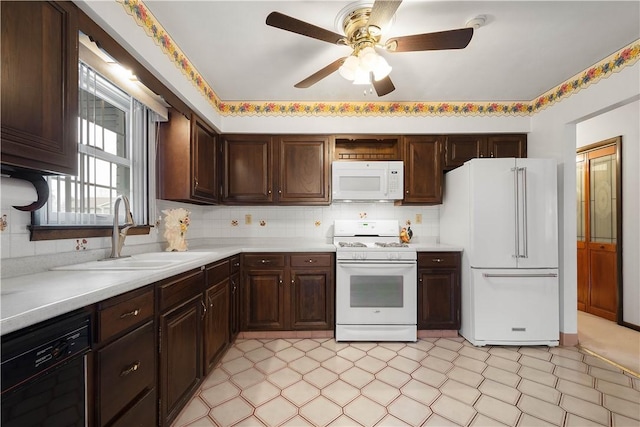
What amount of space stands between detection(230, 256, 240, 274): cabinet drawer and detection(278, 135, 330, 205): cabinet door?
0.81 m

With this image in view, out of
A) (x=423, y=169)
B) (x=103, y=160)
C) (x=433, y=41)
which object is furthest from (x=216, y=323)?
(x=423, y=169)

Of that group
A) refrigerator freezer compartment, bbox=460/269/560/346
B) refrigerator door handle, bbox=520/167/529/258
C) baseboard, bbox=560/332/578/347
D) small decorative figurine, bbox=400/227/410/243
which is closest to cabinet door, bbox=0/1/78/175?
small decorative figurine, bbox=400/227/410/243

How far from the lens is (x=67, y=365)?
870 millimetres

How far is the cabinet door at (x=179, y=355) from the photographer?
1.42 meters

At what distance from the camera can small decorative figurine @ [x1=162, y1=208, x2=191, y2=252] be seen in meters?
2.31

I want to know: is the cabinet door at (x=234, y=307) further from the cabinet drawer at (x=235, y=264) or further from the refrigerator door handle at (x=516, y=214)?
the refrigerator door handle at (x=516, y=214)

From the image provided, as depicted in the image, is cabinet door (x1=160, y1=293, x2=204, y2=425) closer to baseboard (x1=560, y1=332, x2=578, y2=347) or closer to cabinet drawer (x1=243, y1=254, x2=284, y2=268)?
cabinet drawer (x1=243, y1=254, x2=284, y2=268)

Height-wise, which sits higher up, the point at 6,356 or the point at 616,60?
the point at 616,60

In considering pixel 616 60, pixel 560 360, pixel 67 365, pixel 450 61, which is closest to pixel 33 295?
pixel 67 365

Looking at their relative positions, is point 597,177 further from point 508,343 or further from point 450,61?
point 450,61

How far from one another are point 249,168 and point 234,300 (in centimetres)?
141

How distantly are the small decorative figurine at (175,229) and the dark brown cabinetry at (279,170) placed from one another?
28.8 inches

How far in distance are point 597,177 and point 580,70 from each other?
1778 millimetres

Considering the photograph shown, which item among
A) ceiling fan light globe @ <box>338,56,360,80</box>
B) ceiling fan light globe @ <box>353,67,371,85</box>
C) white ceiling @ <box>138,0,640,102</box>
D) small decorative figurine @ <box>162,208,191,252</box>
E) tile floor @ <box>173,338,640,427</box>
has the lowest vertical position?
tile floor @ <box>173,338,640,427</box>
